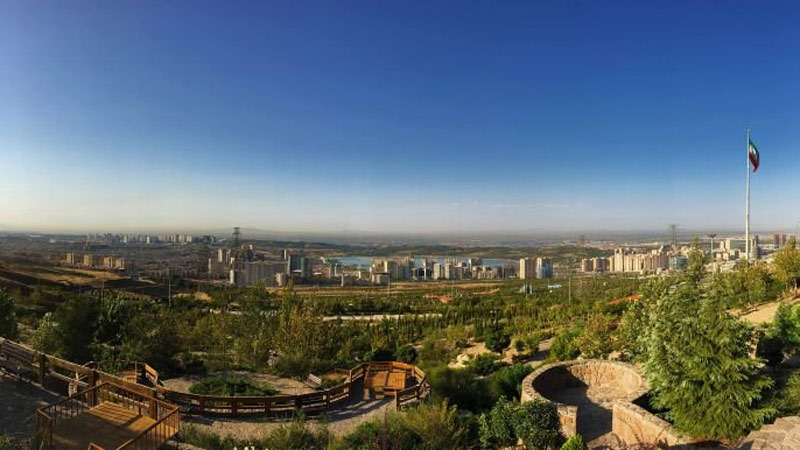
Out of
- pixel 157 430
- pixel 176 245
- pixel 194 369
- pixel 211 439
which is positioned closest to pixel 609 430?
pixel 211 439

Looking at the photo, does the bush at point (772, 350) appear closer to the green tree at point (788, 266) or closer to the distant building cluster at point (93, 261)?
the green tree at point (788, 266)

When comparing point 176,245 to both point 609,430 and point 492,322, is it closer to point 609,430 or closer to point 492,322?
point 492,322

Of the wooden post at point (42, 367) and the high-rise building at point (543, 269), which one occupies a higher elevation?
the wooden post at point (42, 367)

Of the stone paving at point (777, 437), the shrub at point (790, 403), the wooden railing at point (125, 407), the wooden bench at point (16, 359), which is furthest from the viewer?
the wooden bench at point (16, 359)

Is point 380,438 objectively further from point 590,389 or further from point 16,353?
point 590,389

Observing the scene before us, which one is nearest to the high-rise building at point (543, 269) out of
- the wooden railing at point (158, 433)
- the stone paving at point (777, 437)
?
the stone paving at point (777, 437)
